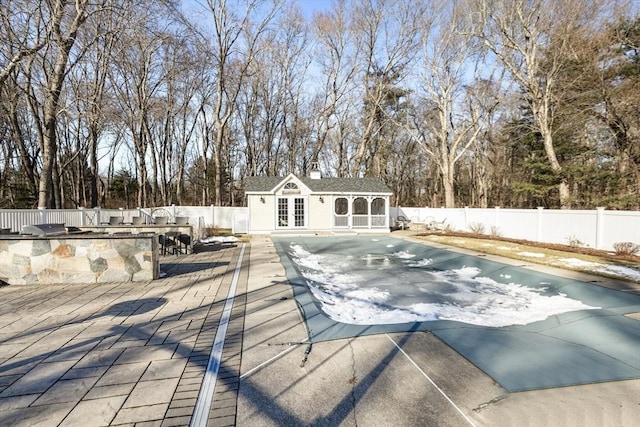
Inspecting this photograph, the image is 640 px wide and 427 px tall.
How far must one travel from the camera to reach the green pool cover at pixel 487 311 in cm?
298

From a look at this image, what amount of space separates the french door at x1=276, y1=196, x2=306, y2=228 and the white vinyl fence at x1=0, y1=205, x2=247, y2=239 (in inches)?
80.2

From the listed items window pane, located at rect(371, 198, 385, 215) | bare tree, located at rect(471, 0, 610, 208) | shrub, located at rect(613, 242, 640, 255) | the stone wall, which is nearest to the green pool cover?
the stone wall

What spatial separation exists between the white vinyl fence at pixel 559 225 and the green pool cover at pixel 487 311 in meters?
4.12

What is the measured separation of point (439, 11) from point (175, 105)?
770 inches

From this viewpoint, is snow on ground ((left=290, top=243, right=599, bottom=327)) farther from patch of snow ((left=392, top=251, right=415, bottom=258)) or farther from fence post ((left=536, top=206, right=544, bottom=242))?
fence post ((left=536, top=206, right=544, bottom=242))

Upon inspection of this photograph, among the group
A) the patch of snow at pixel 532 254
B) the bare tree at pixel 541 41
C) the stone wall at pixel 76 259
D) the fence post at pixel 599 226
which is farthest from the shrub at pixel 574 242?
the stone wall at pixel 76 259

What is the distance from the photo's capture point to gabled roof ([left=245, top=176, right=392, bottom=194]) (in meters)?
17.4

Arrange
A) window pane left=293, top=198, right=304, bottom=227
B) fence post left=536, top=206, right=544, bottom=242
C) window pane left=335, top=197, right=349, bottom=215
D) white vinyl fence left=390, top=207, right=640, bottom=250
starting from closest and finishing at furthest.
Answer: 1. white vinyl fence left=390, top=207, right=640, bottom=250
2. fence post left=536, top=206, right=544, bottom=242
3. window pane left=293, top=198, right=304, bottom=227
4. window pane left=335, top=197, right=349, bottom=215

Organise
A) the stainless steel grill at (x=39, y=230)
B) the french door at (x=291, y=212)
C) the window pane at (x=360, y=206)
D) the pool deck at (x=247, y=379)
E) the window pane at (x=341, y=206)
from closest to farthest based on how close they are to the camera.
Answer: the pool deck at (x=247, y=379) → the stainless steel grill at (x=39, y=230) → the french door at (x=291, y=212) → the window pane at (x=341, y=206) → the window pane at (x=360, y=206)

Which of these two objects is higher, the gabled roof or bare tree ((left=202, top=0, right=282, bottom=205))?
bare tree ((left=202, top=0, right=282, bottom=205))

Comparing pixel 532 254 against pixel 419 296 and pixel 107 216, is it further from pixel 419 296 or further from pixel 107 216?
pixel 107 216

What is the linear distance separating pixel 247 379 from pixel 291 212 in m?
14.9

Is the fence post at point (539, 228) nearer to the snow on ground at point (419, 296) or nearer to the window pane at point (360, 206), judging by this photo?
the snow on ground at point (419, 296)

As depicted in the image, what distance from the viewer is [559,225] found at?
448 inches
